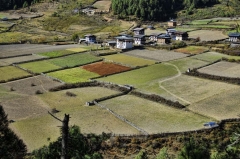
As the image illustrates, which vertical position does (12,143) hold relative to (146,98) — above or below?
above

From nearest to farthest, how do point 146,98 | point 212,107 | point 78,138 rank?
1. point 78,138
2. point 212,107
3. point 146,98

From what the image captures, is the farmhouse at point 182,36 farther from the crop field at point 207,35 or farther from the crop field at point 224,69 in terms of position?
the crop field at point 224,69

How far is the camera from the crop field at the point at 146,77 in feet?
136

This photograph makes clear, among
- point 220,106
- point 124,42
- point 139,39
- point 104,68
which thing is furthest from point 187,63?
point 139,39

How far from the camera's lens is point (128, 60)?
5550cm

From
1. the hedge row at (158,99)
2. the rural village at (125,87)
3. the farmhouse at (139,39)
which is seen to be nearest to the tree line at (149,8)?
the rural village at (125,87)

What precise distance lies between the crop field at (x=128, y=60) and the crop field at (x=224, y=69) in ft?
31.5

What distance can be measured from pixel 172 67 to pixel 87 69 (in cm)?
1338

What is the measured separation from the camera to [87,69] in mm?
50469

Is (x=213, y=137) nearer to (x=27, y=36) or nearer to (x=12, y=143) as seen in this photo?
(x=12, y=143)

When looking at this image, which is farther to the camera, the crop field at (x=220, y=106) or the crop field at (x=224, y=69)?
the crop field at (x=224, y=69)

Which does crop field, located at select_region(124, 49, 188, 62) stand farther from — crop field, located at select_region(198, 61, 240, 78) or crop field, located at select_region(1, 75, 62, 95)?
crop field, located at select_region(1, 75, 62, 95)

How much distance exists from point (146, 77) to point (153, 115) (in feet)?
44.1

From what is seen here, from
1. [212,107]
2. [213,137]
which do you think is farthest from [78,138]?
[212,107]
